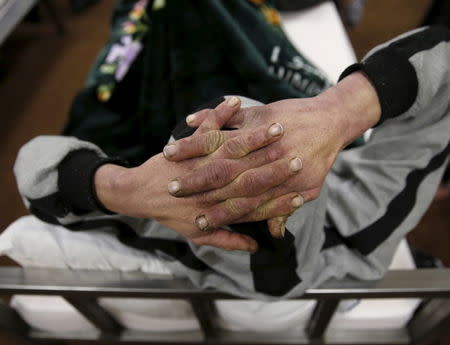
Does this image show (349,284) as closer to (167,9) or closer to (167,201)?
(167,201)

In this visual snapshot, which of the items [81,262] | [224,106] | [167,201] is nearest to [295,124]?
[224,106]

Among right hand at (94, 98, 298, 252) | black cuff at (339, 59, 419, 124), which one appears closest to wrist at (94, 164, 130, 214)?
right hand at (94, 98, 298, 252)

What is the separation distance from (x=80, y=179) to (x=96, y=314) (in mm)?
335

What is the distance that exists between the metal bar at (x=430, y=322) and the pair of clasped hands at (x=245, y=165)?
0.42 metres

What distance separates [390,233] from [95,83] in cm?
93

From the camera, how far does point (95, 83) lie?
1.06m

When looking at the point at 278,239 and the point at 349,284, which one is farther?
the point at 349,284

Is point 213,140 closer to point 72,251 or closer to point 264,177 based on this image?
point 264,177

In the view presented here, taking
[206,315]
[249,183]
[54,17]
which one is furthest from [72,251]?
[54,17]

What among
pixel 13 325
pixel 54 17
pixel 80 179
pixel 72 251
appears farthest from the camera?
pixel 54 17

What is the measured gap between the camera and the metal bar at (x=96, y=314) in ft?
2.02

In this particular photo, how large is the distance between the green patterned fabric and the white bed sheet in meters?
0.23

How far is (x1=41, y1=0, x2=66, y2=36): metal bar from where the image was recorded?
72.3 inches

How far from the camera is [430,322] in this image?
68cm
